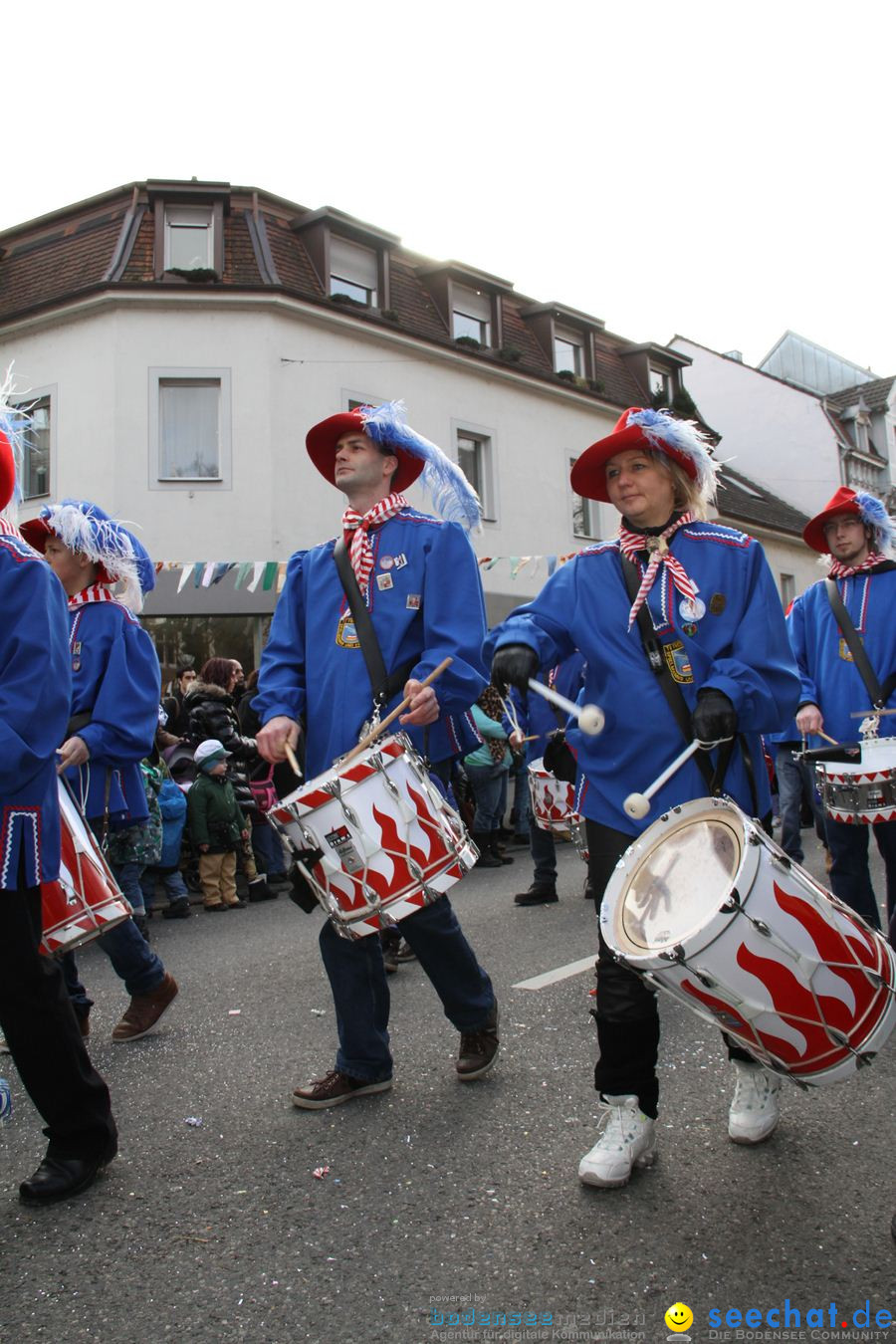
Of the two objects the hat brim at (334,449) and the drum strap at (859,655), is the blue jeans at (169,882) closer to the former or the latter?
the hat brim at (334,449)

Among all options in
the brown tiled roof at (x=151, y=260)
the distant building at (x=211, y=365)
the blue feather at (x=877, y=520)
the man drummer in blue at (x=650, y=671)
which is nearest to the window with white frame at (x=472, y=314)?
the brown tiled roof at (x=151, y=260)

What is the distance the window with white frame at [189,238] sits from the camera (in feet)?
60.6

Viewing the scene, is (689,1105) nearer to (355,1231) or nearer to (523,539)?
(355,1231)

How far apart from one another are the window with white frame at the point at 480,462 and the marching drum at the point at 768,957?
62.0 ft

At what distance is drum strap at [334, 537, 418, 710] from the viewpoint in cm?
366

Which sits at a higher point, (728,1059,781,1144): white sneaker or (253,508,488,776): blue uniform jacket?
(253,508,488,776): blue uniform jacket

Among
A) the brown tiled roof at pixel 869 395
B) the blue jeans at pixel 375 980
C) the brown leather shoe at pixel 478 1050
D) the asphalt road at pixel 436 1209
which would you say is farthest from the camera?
the brown tiled roof at pixel 869 395

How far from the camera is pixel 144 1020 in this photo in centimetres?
450

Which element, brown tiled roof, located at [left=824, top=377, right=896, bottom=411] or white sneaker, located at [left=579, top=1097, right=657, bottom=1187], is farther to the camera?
brown tiled roof, located at [left=824, top=377, right=896, bottom=411]

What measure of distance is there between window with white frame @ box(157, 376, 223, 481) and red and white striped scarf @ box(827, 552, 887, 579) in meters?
13.9

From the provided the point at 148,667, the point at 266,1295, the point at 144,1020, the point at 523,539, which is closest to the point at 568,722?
the point at 266,1295

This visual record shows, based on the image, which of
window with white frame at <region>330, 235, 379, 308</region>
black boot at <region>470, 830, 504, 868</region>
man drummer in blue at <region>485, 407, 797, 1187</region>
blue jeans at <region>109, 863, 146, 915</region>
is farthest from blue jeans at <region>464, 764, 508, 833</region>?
Result: window with white frame at <region>330, 235, 379, 308</region>

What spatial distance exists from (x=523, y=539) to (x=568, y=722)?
18661 mm

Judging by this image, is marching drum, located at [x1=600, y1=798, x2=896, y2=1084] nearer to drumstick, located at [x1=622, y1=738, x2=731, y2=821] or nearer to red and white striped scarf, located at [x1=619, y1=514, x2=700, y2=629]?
drumstick, located at [x1=622, y1=738, x2=731, y2=821]
